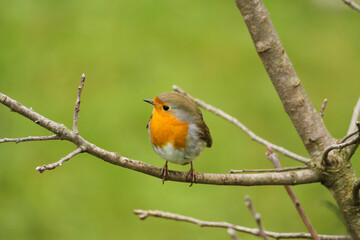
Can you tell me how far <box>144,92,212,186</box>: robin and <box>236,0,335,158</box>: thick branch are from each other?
71 centimetres

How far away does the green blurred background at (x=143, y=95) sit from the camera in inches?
203

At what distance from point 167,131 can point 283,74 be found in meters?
0.80

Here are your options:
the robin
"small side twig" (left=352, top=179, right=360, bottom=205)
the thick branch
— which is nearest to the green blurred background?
the robin

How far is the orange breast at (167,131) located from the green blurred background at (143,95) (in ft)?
6.68

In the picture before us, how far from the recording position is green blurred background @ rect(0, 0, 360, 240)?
16.9 feet

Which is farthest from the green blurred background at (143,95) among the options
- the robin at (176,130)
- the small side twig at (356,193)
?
the small side twig at (356,193)

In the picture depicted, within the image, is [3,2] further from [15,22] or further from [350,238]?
[350,238]

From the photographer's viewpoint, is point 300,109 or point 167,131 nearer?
point 300,109

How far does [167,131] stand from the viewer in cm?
290

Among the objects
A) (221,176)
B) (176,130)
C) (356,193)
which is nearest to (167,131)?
(176,130)

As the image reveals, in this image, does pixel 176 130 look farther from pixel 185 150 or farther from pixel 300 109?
pixel 300 109

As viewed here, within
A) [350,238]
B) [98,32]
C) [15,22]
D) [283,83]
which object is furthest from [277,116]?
[350,238]

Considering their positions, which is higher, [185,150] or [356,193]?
[185,150]

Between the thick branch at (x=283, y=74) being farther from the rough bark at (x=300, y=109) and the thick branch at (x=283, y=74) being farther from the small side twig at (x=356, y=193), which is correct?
the small side twig at (x=356, y=193)
